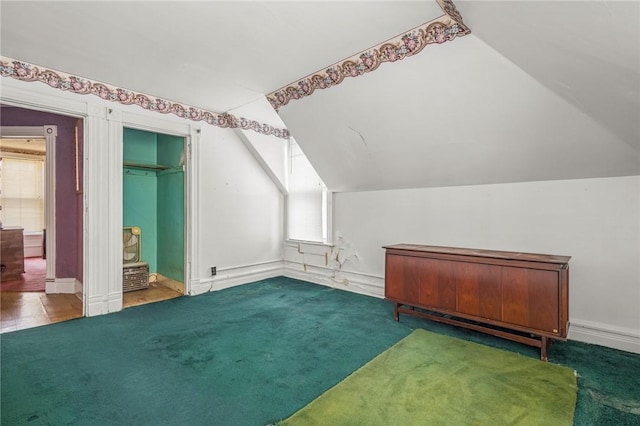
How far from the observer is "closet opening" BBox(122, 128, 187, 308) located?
4262mm

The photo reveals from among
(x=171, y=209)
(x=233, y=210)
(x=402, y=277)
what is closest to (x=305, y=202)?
(x=233, y=210)

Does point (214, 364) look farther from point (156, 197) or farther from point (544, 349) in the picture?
point (156, 197)

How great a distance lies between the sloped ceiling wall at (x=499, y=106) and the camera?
4.99 ft

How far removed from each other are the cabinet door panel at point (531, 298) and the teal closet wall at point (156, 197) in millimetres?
3855

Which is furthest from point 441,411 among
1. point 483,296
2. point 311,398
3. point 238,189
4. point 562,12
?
point 238,189

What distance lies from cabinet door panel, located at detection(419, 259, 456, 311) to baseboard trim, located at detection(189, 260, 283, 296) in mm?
2721

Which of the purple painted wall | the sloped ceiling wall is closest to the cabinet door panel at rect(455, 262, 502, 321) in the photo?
the sloped ceiling wall

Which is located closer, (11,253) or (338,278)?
(338,278)

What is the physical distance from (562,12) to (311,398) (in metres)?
2.36

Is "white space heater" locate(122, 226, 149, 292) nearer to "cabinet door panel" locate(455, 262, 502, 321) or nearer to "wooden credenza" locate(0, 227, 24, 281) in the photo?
"wooden credenza" locate(0, 227, 24, 281)

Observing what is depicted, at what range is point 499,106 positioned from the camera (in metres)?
2.42

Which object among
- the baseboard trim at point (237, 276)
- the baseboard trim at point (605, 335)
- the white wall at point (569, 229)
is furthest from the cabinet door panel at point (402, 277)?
the baseboard trim at point (237, 276)

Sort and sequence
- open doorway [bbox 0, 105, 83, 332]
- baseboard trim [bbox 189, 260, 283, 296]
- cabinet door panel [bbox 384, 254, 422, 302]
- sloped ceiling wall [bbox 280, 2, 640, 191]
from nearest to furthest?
sloped ceiling wall [bbox 280, 2, 640, 191]
cabinet door panel [bbox 384, 254, 422, 302]
open doorway [bbox 0, 105, 83, 332]
baseboard trim [bbox 189, 260, 283, 296]

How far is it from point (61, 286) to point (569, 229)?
6.06m
